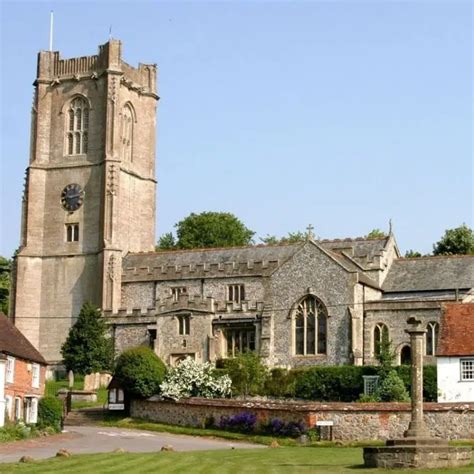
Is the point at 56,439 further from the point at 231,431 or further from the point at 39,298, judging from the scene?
the point at 39,298

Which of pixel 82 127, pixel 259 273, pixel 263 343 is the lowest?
pixel 263 343

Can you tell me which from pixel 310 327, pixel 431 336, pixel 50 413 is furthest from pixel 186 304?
pixel 50 413

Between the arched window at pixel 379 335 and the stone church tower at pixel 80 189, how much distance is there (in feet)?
70.0

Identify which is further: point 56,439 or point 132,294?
point 132,294

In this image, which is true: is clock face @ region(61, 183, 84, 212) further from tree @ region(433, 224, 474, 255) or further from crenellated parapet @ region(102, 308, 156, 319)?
tree @ region(433, 224, 474, 255)

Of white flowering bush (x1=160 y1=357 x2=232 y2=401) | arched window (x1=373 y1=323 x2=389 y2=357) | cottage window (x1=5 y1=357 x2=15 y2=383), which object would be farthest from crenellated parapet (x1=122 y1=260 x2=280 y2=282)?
cottage window (x1=5 y1=357 x2=15 y2=383)

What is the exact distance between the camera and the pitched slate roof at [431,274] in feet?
255

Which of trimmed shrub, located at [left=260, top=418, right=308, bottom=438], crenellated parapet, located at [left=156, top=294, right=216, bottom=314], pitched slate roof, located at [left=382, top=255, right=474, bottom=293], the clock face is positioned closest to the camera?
trimmed shrub, located at [left=260, top=418, right=308, bottom=438]

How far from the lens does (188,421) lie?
60812 millimetres

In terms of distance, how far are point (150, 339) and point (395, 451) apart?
45355 millimetres

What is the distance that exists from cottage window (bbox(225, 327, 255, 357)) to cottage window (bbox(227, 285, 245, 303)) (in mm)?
5399

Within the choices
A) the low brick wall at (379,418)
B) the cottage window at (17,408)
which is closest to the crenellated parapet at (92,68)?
the cottage window at (17,408)

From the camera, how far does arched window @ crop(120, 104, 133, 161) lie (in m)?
94.9

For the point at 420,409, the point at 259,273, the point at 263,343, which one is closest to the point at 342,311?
the point at 263,343
